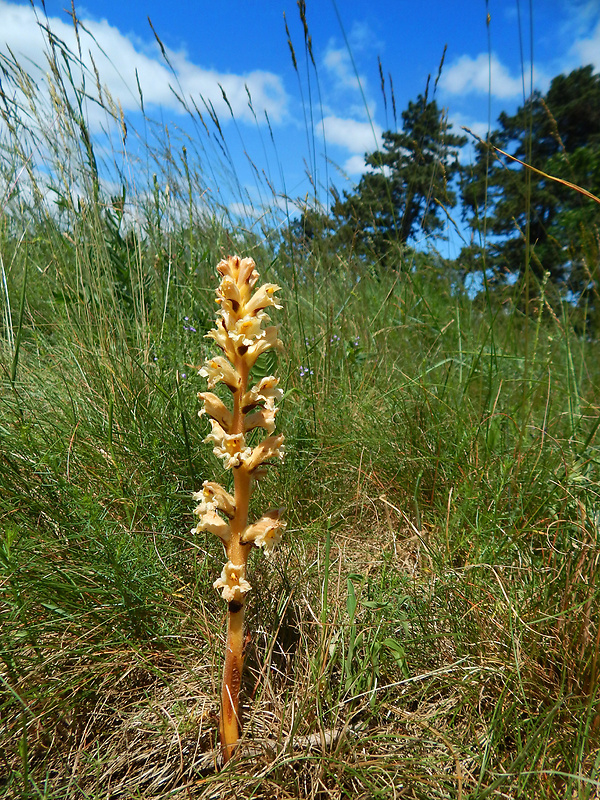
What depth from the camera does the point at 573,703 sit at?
1.15 metres

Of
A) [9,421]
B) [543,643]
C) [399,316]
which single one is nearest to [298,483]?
[543,643]

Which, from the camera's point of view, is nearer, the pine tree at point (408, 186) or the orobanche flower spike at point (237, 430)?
the orobanche flower spike at point (237, 430)

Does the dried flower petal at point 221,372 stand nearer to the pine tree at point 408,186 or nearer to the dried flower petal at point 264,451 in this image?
the dried flower petal at point 264,451

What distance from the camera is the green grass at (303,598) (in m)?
1.12

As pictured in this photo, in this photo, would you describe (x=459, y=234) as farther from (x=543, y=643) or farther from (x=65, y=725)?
(x=65, y=725)

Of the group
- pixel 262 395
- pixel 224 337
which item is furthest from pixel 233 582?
pixel 224 337

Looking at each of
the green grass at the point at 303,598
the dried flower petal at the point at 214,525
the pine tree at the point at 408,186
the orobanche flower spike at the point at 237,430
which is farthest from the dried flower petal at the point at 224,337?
the pine tree at the point at 408,186

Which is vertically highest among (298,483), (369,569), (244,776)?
(298,483)

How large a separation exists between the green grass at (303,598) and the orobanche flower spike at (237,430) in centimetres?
27

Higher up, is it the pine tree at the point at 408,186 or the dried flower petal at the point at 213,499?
the pine tree at the point at 408,186

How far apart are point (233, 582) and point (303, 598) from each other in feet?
1.56

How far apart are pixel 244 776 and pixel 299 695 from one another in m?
0.23

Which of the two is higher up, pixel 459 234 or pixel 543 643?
pixel 459 234

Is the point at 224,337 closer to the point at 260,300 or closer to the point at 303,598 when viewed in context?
the point at 260,300
